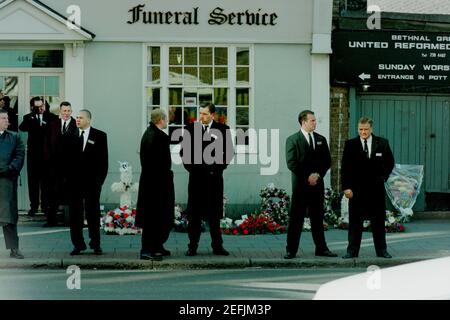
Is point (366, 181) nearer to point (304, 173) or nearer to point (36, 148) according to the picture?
point (304, 173)

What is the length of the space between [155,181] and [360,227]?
298 centimetres

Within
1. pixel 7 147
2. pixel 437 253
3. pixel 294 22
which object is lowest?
pixel 437 253

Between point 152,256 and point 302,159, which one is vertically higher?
point 302,159

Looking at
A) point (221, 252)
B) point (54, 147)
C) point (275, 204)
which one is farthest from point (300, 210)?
point (54, 147)

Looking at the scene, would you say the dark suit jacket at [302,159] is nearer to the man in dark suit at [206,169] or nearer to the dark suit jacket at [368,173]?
the dark suit jacket at [368,173]

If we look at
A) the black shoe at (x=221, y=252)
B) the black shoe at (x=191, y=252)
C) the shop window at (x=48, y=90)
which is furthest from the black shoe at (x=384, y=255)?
the shop window at (x=48, y=90)

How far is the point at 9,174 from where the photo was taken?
11.1 meters

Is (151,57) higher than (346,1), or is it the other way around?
(346,1)

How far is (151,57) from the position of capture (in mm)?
15594

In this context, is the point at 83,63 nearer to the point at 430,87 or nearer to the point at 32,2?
the point at 32,2

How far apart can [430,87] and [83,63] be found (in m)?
6.88

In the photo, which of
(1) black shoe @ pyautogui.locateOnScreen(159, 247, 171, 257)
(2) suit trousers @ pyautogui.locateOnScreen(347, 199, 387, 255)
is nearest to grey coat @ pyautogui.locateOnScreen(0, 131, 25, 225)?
(1) black shoe @ pyautogui.locateOnScreen(159, 247, 171, 257)
